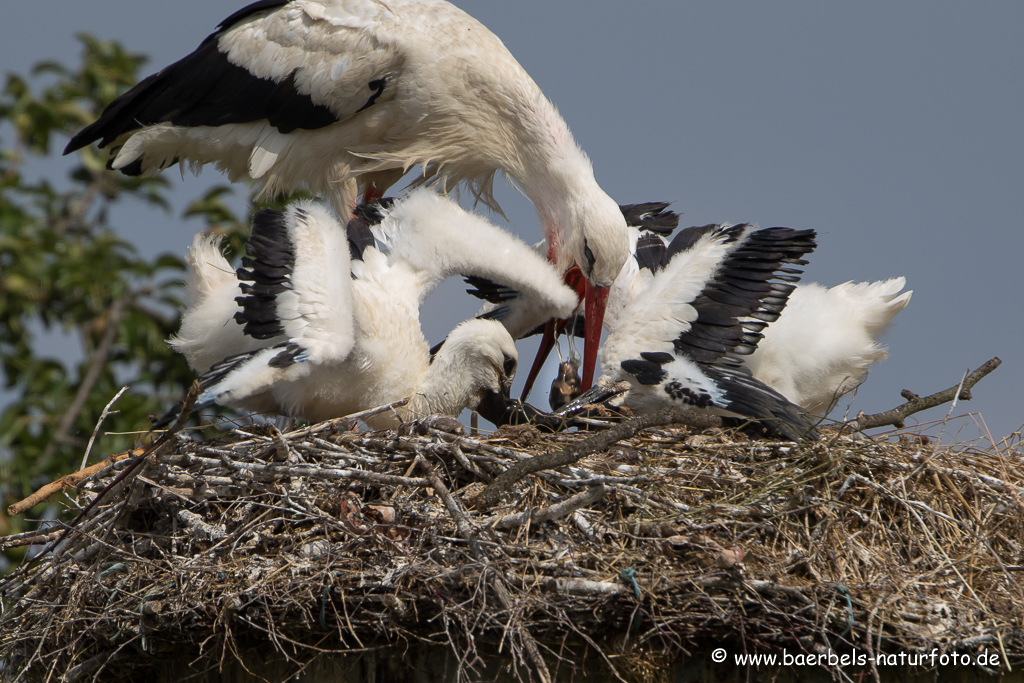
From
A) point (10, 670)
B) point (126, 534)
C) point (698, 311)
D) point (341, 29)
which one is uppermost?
point (341, 29)

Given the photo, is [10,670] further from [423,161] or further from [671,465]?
[423,161]

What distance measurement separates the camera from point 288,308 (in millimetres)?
3873

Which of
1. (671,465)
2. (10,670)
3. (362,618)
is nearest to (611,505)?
(671,465)

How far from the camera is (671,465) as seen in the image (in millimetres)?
3682

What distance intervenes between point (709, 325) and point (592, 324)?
648mm

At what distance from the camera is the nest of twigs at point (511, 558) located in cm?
299

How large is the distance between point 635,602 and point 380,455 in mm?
1073

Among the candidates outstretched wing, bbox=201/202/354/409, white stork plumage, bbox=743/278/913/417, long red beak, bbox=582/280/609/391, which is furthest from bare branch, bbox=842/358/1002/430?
outstretched wing, bbox=201/202/354/409

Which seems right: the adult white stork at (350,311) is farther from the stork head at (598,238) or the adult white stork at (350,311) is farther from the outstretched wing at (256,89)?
the outstretched wing at (256,89)

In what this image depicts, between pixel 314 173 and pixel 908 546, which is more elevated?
pixel 314 173

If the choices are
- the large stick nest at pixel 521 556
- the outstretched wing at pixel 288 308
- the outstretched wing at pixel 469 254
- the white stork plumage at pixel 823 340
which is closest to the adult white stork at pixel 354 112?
the outstretched wing at pixel 469 254

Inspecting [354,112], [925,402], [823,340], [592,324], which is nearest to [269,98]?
[354,112]

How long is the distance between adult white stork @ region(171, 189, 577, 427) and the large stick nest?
259 millimetres

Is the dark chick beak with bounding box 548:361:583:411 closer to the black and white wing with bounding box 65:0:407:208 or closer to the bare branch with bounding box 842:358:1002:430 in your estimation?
the bare branch with bounding box 842:358:1002:430
